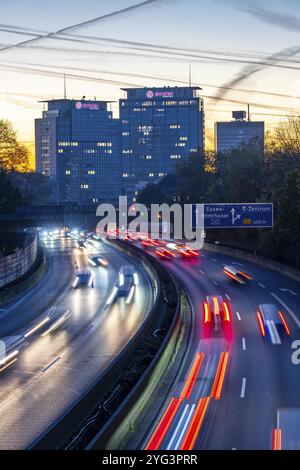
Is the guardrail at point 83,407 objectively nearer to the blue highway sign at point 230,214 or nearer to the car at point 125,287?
the car at point 125,287

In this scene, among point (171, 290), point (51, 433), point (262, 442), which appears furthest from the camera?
point (171, 290)

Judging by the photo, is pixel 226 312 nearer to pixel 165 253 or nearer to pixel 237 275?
pixel 237 275

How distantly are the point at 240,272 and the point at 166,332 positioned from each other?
120 ft

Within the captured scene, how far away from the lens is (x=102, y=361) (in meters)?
40.8

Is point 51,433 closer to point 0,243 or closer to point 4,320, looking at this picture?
point 4,320

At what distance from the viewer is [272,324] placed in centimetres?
4872

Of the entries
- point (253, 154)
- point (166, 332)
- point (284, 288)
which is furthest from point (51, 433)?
point (253, 154)

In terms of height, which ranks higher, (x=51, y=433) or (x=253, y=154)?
(x=253, y=154)

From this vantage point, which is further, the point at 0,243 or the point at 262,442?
the point at 0,243

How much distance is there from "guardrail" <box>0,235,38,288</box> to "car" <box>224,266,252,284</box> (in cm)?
2118

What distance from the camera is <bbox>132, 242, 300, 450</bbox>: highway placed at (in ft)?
87.7

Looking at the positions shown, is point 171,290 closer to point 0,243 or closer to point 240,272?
point 240,272

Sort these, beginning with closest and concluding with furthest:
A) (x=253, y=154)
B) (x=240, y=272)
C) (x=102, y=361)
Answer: (x=102, y=361) < (x=240, y=272) < (x=253, y=154)

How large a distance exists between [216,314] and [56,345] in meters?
13.0
